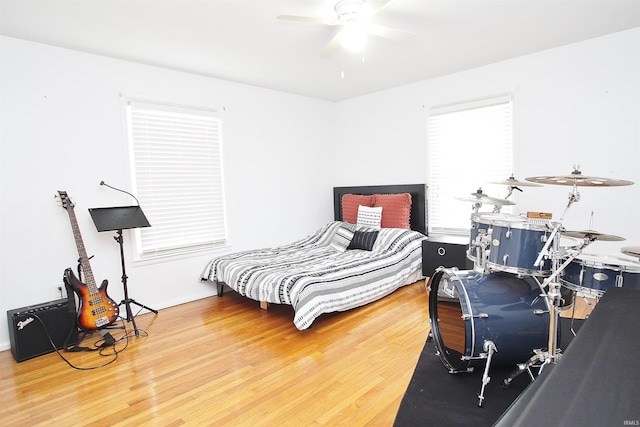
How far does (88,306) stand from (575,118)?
14.7ft

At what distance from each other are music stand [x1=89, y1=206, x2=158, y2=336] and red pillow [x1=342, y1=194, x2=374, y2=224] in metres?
2.57

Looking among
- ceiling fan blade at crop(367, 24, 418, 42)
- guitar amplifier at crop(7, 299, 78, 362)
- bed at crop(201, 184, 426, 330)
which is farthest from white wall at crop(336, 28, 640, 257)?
guitar amplifier at crop(7, 299, 78, 362)

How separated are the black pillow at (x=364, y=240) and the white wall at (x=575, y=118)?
0.98m

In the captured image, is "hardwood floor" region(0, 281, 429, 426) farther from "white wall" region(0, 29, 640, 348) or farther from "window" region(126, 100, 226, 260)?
"window" region(126, 100, 226, 260)

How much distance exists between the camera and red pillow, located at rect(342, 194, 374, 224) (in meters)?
4.66

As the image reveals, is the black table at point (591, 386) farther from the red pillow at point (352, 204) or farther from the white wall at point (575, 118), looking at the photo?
the red pillow at point (352, 204)

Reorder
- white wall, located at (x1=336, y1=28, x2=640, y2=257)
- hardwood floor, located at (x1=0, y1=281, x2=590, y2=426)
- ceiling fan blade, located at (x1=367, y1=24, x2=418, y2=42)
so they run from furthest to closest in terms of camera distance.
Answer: white wall, located at (x1=336, y1=28, x2=640, y2=257) → ceiling fan blade, located at (x1=367, y1=24, x2=418, y2=42) → hardwood floor, located at (x1=0, y1=281, x2=590, y2=426)

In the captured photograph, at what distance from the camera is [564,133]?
333 cm

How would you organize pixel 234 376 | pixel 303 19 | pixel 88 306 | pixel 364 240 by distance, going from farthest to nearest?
pixel 364 240
pixel 88 306
pixel 234 376
pixel 303 19

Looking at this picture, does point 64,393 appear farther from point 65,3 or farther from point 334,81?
point 334,81

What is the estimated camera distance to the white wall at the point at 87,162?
2.75 m

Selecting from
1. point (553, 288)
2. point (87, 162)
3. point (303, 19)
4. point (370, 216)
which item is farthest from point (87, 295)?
point (553, 288)

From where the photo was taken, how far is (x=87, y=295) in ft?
9.00

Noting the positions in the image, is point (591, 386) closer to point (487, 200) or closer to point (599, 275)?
point (599, 275)
